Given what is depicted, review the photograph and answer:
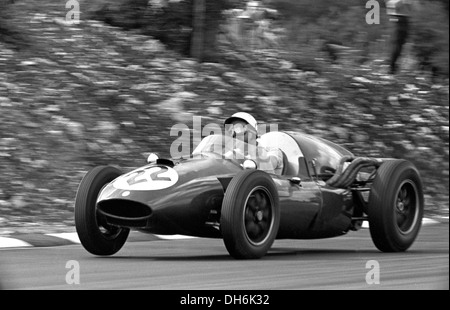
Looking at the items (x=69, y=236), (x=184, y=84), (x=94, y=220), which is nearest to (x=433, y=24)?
(x=94, y=220)

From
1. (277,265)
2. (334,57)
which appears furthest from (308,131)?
(277,265)

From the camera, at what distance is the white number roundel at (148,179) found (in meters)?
7.64

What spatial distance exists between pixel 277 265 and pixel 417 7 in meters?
2.36

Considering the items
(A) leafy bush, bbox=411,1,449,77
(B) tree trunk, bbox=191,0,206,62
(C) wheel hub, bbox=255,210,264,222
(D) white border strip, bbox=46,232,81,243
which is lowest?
(D) white border strip, bbox=46,232,81,243

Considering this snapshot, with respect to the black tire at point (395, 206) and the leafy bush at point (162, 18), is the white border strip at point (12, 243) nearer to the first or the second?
the black tire at point (395, 206)

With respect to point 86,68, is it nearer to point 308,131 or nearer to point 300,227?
point 308,131

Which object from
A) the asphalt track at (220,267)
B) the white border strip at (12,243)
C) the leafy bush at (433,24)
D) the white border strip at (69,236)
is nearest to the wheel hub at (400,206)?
the asphalt track at (220,267)

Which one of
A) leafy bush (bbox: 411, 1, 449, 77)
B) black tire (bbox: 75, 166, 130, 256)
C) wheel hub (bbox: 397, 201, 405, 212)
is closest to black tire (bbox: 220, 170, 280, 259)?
black tire (bbox: 75, 166, 130, 256)

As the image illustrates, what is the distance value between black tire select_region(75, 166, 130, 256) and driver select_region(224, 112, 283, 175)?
0.96m

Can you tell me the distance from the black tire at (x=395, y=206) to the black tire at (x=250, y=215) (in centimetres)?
105

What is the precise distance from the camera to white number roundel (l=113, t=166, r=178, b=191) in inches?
301

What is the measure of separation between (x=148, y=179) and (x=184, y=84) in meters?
8.28

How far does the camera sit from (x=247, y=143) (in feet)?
27.9

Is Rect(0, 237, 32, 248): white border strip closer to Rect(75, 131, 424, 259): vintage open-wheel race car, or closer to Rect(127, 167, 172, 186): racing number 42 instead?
Rect(75, 131, 424, 259): vintage open-wheel race car
